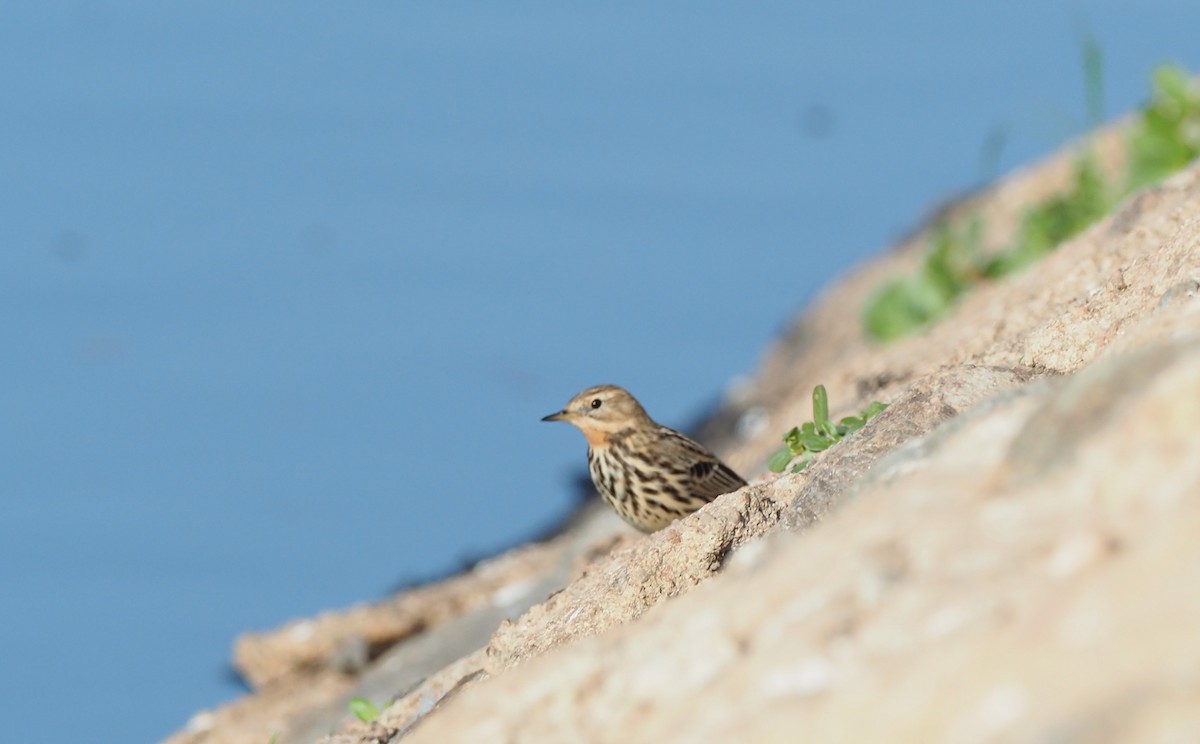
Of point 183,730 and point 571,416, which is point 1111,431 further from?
point 183,730

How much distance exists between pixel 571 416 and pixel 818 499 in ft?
8.47

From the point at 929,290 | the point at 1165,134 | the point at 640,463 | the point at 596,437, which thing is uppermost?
the point at 929,290

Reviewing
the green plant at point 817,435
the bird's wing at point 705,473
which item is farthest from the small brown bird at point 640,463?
the green plant at point 817,435

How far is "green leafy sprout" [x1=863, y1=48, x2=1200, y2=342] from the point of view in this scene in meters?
9.87

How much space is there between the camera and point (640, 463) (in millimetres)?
7316

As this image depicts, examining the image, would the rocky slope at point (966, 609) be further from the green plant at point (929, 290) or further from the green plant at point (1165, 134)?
the green plant at point (929, 290)

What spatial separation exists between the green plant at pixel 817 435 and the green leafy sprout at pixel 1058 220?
12.6 feet

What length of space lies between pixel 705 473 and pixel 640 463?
0.25m

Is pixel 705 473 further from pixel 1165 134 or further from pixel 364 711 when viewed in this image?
pixel 1165 134

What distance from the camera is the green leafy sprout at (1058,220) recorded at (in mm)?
9867

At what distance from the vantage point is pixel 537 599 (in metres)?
7.76

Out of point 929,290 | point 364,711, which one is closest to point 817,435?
point 364,711

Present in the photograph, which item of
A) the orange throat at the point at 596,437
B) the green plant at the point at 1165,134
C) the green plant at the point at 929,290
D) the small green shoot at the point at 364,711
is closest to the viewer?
the small green shoot at the point at 364,711

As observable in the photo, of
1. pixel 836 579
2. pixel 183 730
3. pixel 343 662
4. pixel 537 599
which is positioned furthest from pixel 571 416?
pixel 836 579
